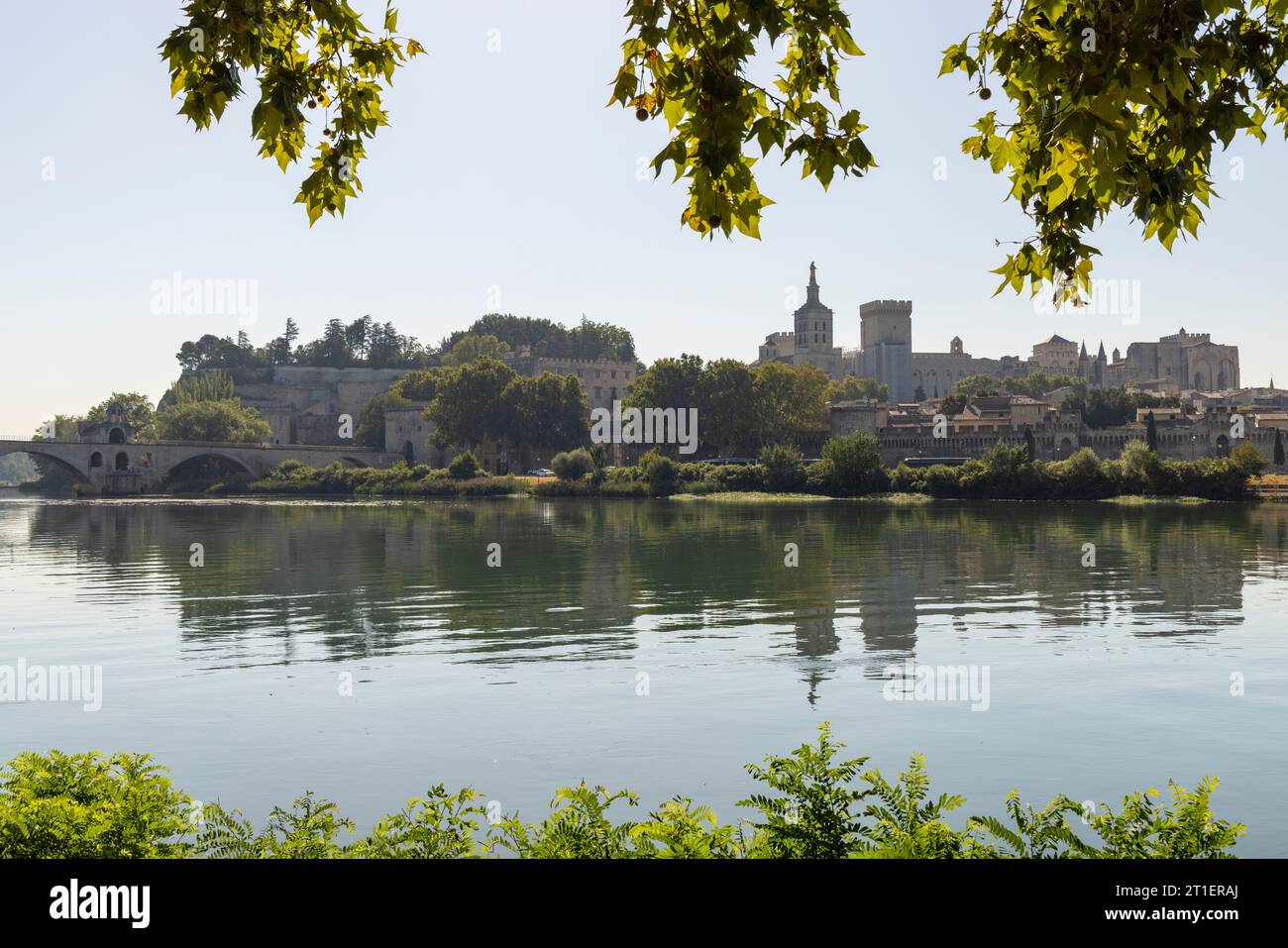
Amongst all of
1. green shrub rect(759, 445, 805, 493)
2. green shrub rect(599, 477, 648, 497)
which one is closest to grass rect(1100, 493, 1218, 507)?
green shrub rect(759, 445, 805, 493)

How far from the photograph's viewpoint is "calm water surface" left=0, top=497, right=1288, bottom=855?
11648 mm

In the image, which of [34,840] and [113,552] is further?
[113,552]

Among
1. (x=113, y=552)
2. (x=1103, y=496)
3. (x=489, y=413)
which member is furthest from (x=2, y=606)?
(x=489, y=413)

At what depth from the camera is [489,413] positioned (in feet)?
348

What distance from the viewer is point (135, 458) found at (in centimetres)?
10388

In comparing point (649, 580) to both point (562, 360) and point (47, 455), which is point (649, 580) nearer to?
point (47, 455)

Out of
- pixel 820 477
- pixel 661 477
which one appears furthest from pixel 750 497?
pixel 661 477

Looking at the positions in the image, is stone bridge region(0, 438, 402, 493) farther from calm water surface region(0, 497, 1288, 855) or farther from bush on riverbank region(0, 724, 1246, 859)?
bush on riverbank region(0, 724, 1246, 859)

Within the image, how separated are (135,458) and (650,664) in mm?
96258

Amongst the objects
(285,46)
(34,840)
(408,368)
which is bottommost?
(34,840)

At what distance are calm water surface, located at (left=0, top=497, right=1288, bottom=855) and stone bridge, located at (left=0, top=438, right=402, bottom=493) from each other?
65.7 metres

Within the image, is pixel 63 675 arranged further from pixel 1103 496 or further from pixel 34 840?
pixel 1103 496

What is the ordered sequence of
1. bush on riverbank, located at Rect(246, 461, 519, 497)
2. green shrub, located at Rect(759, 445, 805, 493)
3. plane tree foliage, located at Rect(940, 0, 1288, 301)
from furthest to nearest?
bush on riverbank, located at Rect(246, 461, 519, 497), green shrub, located at Rect(759, 445, 805, 493), plane tree foliage, located at Rect(940, 0, 1288, 301)
